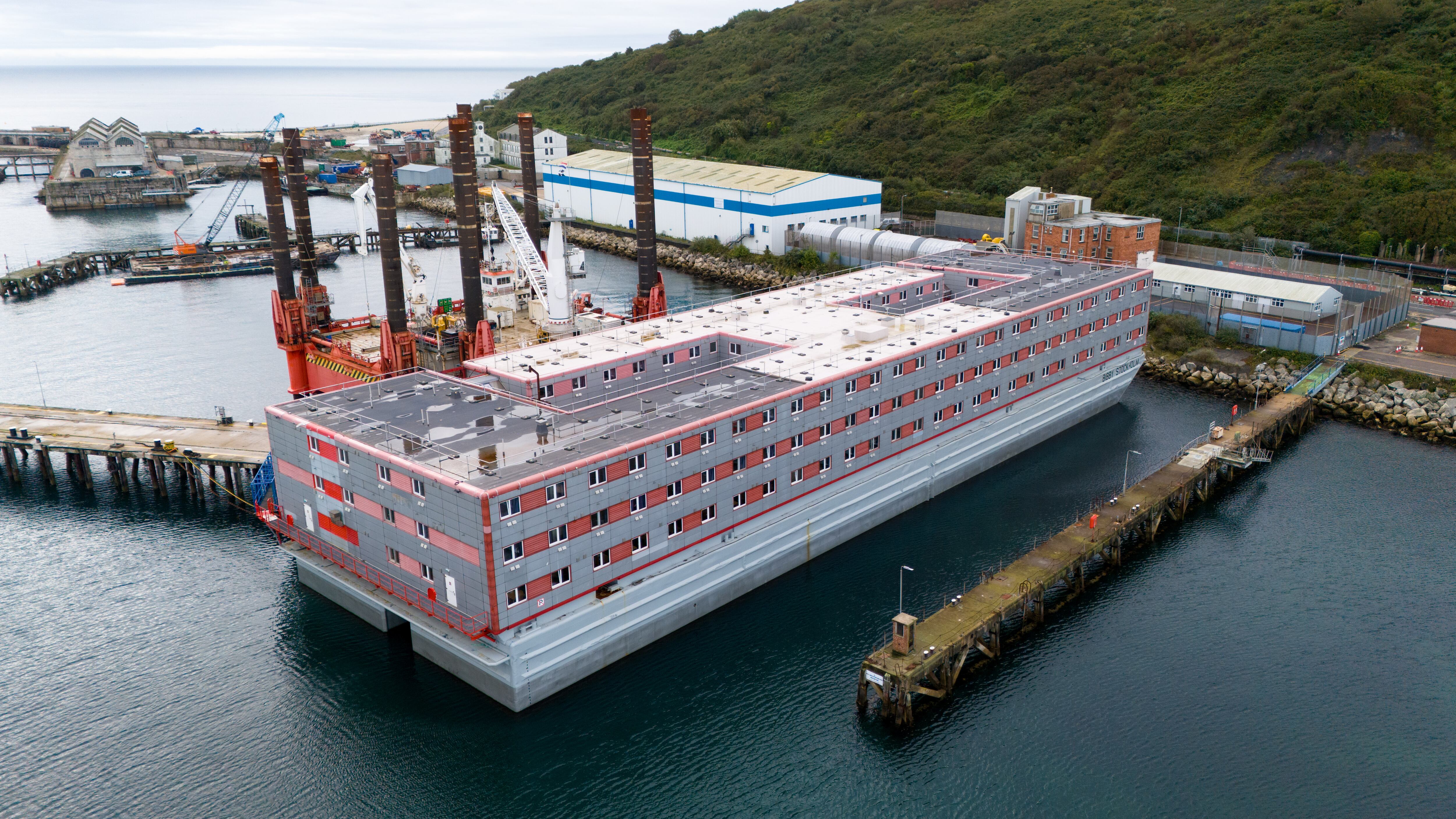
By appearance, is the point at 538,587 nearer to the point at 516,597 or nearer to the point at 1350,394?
the point at 516,597

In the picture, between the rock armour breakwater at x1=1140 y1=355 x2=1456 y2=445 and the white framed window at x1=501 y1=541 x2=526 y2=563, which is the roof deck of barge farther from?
the rock armour breakwater at x1=1140 y1=355 x2=1456 y2=445

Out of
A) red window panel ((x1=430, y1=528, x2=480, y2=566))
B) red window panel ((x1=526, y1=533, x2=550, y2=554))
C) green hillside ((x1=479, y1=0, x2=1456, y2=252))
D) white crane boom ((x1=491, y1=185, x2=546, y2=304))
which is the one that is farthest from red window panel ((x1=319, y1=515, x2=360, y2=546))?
green hillside ((x1=479, y1=0, x2=1456, y2=252))

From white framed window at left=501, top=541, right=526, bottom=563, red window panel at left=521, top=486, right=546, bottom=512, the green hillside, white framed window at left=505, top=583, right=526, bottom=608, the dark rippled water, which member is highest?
the green hillside

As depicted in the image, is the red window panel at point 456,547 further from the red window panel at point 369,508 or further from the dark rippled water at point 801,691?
the dark rippled water at point 801,691

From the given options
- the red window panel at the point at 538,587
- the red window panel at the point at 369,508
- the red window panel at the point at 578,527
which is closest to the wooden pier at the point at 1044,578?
the red window panel at the point at 578,527

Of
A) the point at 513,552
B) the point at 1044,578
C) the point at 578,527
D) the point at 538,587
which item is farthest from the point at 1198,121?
the point at 513,552
